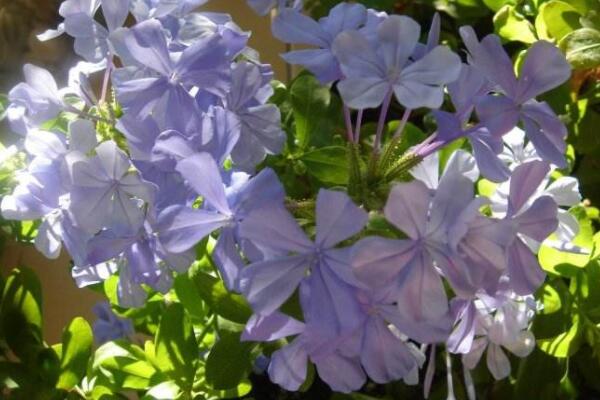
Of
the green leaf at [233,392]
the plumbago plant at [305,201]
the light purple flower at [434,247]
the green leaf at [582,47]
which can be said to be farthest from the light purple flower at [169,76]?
the green leaf at [582,47]

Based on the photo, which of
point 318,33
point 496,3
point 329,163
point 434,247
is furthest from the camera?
point 496,3

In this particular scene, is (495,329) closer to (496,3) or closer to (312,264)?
(312,264)

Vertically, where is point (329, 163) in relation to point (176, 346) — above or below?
above

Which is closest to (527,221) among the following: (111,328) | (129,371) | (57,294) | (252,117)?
(252,117)

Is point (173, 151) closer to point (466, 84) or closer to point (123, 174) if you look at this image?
point (123, 174)

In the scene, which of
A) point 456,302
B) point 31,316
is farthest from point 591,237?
point 31,316

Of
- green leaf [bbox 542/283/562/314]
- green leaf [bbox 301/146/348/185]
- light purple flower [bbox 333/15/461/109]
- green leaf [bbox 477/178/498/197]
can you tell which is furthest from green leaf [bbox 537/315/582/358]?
light purple flower [bbox 333/15/461/109]

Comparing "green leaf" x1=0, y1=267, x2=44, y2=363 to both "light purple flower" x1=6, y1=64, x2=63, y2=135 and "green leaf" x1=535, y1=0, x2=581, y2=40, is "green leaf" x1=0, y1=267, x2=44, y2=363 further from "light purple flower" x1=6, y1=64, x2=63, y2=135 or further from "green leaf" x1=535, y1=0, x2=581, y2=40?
"green leaf" x1=535, y1=0, x2=581, y2=40
